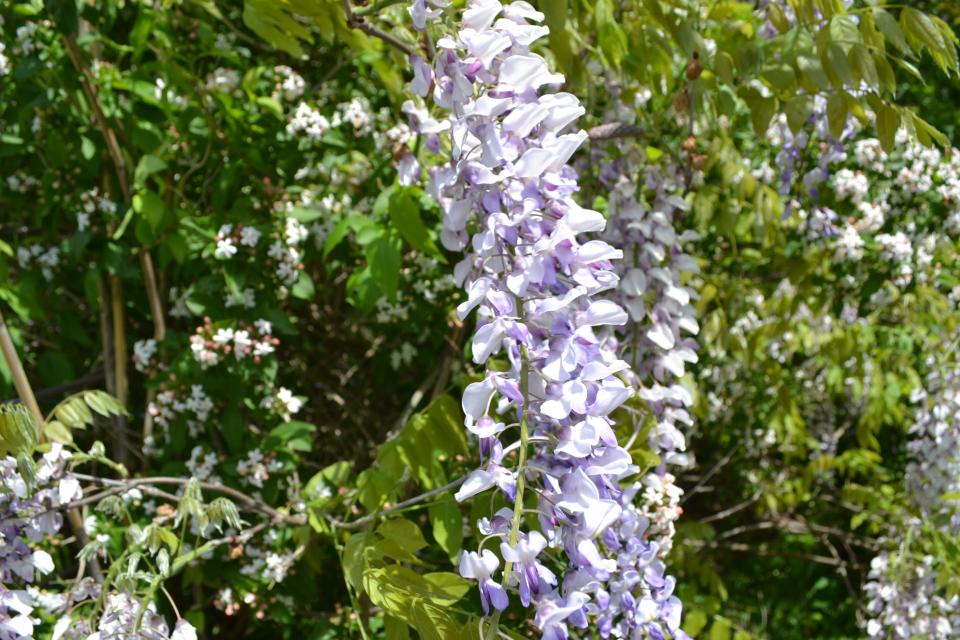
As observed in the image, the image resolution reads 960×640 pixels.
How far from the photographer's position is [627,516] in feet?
5.66

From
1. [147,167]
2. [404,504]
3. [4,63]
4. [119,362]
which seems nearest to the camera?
[404,504]

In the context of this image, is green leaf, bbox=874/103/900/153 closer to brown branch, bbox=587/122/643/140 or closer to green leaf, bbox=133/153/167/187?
brown branch, bbox=587/122/643/140

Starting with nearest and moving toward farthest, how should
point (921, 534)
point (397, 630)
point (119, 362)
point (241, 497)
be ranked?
point (397, 630) < point (241, 497) < point (119, 362) < point (921, 534)

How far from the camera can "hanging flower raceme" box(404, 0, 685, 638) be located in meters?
1.28

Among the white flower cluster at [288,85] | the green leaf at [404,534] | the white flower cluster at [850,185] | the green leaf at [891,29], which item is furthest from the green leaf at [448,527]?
the white flower cluster at [850,185]

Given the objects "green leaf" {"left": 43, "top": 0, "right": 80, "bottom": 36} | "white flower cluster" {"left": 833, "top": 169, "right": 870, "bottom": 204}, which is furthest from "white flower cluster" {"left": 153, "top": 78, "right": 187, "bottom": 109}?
"white flower cluster" {"left": 833, "top": 169, "right": 870, "bottom": 204}

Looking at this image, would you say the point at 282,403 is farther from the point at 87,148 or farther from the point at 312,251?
the point at 87,148

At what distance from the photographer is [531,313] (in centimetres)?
131

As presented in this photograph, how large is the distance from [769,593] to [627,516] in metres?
3.17

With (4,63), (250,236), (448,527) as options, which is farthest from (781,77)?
(4,63)

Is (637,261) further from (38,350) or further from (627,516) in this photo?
(38,350)

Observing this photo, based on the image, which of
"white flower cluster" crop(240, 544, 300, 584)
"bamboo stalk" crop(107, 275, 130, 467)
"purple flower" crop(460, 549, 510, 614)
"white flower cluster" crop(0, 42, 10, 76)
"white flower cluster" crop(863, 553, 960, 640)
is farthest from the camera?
"white flower cluster" crop(863, 553, 960, 640)

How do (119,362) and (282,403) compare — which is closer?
(282,403)

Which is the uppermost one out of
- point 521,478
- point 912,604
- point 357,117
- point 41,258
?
point 357,117
